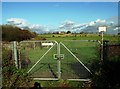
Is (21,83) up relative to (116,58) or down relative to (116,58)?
down

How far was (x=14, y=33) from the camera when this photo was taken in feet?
52.4

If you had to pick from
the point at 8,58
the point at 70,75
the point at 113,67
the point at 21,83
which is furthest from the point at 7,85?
the point at 113,67

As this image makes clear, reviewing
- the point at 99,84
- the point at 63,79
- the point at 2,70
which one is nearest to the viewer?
the point at 99,84

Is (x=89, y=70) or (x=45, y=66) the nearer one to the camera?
(x=89, y=70)

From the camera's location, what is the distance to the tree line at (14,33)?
1402cm

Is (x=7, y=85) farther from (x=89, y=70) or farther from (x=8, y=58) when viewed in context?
(x=89, y=70)

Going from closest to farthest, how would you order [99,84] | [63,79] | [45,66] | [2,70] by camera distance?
[99,84] < [2,70] < [63,79] < [45,66]

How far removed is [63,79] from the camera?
775 centimetres

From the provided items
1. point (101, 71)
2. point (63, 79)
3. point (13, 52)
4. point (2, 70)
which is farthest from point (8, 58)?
point (101, 71)

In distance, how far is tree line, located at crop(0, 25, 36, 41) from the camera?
1402 cm

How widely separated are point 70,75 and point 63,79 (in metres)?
0.50

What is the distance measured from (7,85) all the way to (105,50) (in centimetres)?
324

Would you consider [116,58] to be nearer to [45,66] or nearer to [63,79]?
[63,79]

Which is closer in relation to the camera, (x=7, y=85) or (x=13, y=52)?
(x=7, y=85)
